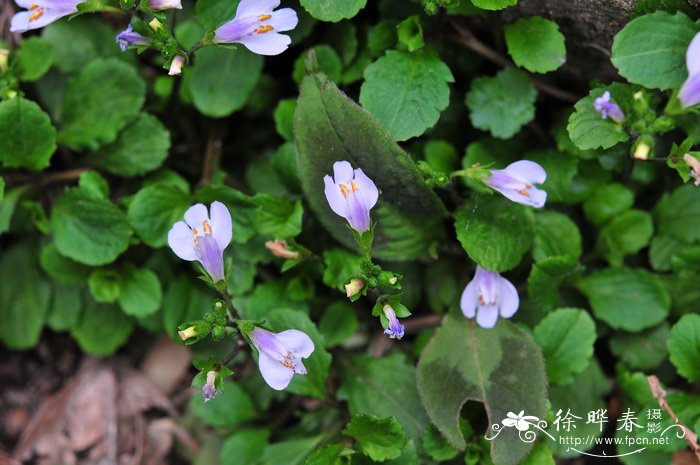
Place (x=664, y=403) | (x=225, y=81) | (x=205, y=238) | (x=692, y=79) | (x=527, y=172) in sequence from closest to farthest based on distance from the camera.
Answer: (x=692, y=79) < (x=205, y=238) < (x=527, y=172) < (x=664, y=403) < (x=225, y=81)

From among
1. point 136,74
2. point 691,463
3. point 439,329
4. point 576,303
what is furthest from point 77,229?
point 691,463

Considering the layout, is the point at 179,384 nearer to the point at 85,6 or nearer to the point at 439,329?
the point at 439,329

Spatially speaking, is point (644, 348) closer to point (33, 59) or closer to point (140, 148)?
point (140, 148)

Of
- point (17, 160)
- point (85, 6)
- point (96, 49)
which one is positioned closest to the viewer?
point (85, 6)

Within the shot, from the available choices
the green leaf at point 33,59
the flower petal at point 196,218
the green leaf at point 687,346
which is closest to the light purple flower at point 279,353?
the flower petal at point 196,218

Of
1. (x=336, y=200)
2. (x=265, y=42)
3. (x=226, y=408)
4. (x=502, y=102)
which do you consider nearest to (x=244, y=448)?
(x=226, y=408)

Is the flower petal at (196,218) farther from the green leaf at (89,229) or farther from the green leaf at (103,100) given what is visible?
the green leaf at (103,100)

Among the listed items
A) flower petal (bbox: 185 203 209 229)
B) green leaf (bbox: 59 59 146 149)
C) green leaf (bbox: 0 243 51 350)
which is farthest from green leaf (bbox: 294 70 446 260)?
green leaf (bbox: 0 243 51 350)
